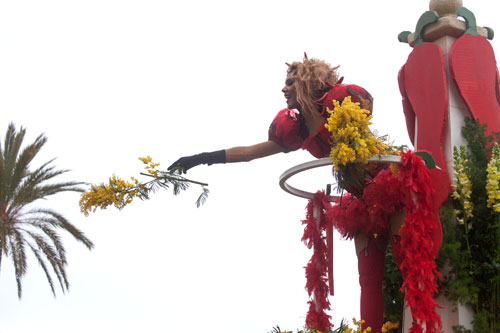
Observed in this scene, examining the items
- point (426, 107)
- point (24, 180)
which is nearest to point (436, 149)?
point (426, 107)

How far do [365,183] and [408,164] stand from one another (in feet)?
2.31

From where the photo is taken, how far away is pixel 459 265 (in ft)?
18.1

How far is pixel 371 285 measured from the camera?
5.69m

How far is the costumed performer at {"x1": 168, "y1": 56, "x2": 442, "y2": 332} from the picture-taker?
5617mm

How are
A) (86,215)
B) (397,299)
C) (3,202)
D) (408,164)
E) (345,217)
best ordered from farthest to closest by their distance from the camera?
(3,202)
(397,299)
(345,217)
(86,215)
(408,164)

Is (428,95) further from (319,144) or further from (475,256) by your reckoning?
(475,256)

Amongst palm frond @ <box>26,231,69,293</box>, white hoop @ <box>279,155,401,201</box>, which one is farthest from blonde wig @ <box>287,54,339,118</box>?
palm frond @ <box>26,231,69,293</box>

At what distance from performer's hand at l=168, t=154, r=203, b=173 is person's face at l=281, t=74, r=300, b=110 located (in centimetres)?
97

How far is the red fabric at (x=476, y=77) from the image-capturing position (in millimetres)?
6215

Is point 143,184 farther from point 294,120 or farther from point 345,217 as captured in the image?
point 345,217

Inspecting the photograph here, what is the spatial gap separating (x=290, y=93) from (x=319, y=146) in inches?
21.6

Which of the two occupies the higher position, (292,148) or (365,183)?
(292,148)

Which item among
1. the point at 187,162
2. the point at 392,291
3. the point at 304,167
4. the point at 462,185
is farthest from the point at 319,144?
the point at 392,291

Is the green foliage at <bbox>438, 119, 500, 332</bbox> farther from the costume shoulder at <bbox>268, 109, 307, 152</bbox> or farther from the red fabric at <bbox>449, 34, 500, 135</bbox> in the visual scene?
the costume shoulder at <bbox>268, 109, 307, 152</bbox>
